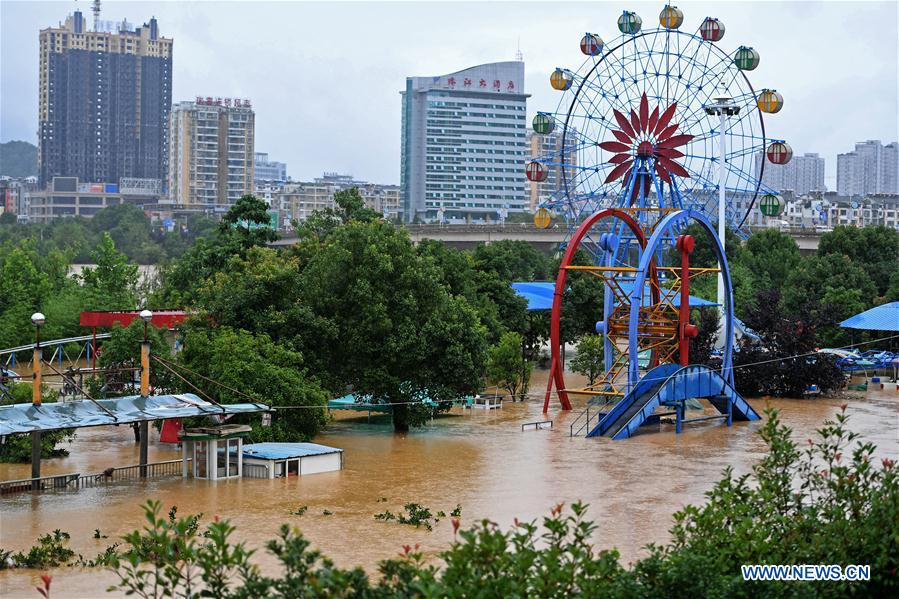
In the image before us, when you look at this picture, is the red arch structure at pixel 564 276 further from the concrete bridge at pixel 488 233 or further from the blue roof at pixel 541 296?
the concrete bridge at pixel 488 233

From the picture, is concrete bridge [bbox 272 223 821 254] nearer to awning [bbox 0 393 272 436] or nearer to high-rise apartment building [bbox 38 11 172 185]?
awning [bbox 0 393 272 436]

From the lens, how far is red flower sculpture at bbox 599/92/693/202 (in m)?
44.7

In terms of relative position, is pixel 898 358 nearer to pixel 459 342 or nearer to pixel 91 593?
pixel 459 342

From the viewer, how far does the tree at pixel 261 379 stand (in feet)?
105

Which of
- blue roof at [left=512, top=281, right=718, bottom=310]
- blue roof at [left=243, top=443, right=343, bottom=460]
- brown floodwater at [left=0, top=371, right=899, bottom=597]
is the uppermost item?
blue roof at [left=512, top=281, right=718, bottom=310]

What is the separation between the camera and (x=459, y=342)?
35750mm

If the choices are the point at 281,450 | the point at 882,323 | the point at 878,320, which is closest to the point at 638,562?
the point at 281,450

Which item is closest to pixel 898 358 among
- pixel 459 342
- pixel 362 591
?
pixel 459 342

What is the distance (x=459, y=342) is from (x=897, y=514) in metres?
22.0

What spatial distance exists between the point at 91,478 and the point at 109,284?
101 feet

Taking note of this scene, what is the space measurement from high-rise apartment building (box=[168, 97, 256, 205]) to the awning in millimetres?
156188

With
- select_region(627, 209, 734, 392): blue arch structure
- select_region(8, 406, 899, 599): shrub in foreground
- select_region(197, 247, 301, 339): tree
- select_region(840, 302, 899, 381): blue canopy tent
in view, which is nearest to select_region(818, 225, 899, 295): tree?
select_region(840, 302, 899, 381): blue canopy tent

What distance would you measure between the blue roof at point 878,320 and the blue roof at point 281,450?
91.6ft

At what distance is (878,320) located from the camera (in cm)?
5222
